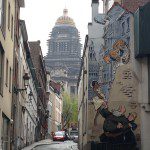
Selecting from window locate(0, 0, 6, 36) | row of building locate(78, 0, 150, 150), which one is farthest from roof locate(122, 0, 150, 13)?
window locate(0, 0, 6, 36)

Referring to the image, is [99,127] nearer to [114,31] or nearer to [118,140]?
[118,140]

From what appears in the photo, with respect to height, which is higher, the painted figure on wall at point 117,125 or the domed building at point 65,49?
the domed building at point 65,49

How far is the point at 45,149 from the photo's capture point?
1548 inches

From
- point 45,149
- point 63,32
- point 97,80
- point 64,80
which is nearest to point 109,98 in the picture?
point 97,80

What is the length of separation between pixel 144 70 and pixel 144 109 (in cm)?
259

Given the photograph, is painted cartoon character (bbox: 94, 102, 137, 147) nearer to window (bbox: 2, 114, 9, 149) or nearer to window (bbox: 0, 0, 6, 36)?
window (bbox: 2, 114, 9, 149)

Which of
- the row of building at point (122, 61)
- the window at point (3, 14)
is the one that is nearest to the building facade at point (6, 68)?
the window at point (3, 14)

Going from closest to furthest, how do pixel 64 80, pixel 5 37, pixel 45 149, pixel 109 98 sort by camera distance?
pixel 5 37
pixel 109 98
pixel 45 149
pixel 64 80

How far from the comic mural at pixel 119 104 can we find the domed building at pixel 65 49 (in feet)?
437

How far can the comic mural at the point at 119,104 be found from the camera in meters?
33.8

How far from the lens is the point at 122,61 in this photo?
113 ft

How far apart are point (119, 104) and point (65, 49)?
148 meters

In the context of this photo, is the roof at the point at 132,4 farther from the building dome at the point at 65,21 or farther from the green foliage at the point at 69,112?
the building dome at the point at 65,21

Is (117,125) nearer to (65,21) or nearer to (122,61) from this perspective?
(122,61)
